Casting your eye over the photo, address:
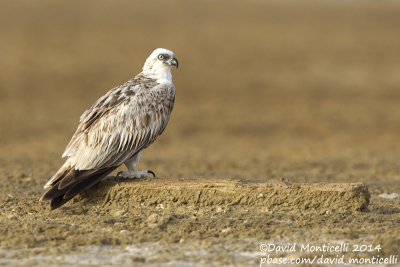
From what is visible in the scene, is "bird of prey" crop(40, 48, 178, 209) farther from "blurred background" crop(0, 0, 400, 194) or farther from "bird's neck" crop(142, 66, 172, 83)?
"blurred background" crop(0, 0, 400, 194)

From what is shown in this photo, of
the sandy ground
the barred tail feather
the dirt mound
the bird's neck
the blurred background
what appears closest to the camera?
the sandy ground

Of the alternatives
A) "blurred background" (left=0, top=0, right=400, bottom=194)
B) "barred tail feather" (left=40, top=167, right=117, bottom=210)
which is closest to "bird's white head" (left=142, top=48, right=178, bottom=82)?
"barred tail feather" (left=40, top=167, right=117, bottom=210)

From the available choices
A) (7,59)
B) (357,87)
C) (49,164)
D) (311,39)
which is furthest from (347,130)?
(7,59)

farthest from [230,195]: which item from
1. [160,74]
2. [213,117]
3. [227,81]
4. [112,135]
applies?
[227,81]

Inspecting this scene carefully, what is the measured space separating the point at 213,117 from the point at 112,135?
1323 centimetres

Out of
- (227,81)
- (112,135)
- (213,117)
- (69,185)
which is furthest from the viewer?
(227,81)

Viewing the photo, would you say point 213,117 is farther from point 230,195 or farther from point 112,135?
point 230,195

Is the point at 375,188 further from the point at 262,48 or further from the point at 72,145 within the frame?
the point at 262,48

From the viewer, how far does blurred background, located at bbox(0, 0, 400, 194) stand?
1479 centimetres

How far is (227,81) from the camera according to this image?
25.8 meters

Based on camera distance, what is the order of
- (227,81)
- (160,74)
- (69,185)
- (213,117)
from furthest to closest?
(227,81) < (213,117) < (160,74) < (69,185)

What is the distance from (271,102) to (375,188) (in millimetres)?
12840

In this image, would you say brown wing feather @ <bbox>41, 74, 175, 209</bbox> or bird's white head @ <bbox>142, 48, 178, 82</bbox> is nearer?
brown wing feather @ <bbox>41, 74, 175, 209</bbox>

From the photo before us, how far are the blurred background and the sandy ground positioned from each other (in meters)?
0.08
